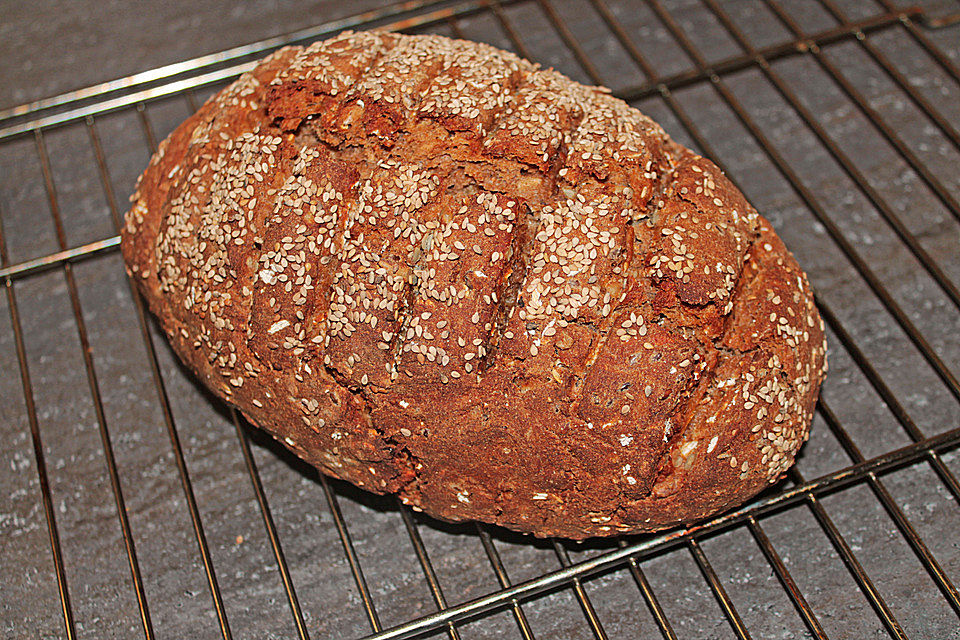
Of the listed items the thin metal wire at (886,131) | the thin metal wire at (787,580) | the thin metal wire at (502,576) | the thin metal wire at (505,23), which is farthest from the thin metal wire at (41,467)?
the thin metal wire at (886,131)

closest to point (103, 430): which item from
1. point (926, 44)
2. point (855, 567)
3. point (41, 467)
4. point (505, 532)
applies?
point (41, 467)

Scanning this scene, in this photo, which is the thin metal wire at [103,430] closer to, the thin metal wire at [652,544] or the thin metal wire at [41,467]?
the thin metal wire at [41,467]

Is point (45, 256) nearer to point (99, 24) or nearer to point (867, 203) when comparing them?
point (99, 24)

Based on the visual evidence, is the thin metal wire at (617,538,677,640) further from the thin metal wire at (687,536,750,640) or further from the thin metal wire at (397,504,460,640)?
the thin metal wire at (397,504,460,640)

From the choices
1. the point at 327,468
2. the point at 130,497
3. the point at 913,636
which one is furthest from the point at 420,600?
the point at 913,636

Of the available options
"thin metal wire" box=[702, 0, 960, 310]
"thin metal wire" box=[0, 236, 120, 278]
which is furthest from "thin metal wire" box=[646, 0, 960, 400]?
"thin metal wire" box=[0, 236, 120, 278]

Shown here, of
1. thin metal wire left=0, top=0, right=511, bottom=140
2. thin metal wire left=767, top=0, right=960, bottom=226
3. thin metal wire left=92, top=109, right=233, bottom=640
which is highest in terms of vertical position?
thin metal wire left=0, top=0, right=511, bottom=140

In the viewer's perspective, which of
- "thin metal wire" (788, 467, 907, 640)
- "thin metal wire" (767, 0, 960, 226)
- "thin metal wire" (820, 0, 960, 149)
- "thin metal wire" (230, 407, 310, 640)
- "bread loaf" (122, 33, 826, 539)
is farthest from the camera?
"thin metal wire" (820, 0, 960, 149)
